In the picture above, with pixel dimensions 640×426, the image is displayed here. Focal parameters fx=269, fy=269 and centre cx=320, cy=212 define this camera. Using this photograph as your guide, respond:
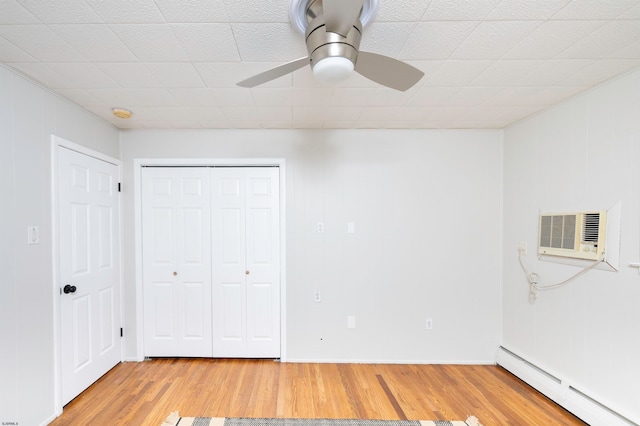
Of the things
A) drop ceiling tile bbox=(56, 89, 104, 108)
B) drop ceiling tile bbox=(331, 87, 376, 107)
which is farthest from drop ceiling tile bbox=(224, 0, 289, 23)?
drop ceiling tile bbox=(56, 89, 104, 108)

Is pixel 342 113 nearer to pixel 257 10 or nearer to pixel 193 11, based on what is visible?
pixel 257 10

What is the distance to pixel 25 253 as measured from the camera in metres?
1.78

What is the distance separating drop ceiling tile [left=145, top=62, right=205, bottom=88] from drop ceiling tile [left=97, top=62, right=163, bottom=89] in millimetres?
40

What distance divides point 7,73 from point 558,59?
335cm

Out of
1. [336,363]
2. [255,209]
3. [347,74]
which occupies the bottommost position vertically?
[336,363]

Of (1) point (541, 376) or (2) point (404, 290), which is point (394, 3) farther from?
(1) point (541, 376)

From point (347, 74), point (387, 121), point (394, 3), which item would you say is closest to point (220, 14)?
point (347, 74)

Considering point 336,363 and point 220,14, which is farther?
point 336,363

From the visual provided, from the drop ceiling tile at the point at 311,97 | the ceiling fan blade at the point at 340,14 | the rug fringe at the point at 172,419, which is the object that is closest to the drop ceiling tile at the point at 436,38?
the ceiling fan blade at the point at 340,14

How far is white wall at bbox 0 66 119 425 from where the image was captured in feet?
5.41

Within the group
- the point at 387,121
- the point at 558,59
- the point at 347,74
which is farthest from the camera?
the point at 387,121

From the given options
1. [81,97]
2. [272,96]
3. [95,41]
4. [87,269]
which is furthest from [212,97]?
[87,269]

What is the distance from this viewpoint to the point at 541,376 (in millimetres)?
2271

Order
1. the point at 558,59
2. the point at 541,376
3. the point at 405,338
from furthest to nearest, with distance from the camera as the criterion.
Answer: the point at 405,338
the point at 541,376
the point at 558,59
